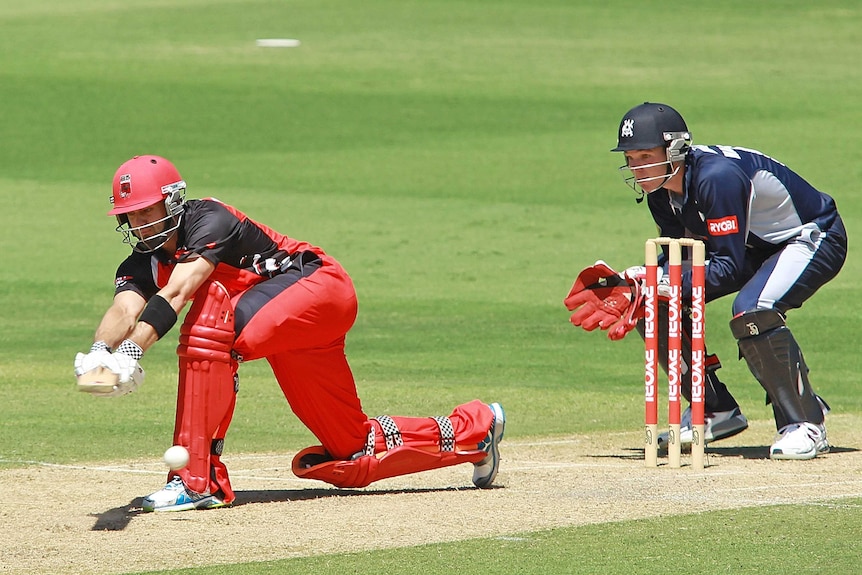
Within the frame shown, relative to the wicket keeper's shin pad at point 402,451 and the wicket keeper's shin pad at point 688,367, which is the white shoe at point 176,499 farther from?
the wicket keeper's shin pad at point 688,367

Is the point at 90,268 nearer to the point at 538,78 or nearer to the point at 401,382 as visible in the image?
the point at 401,382

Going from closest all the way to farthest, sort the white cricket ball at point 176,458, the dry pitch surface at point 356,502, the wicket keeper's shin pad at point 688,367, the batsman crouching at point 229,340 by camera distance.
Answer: the dry pitch surface at point 356,502, the white cricket ball at point 176,458, the batsman crouching at point 229,340, the wicket keeper's shin pad at point 688,367

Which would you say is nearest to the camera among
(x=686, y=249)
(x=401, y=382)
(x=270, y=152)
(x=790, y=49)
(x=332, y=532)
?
(x=332, y=532)

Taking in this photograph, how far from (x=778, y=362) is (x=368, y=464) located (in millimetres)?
2242

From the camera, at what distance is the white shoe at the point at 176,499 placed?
22.1ft

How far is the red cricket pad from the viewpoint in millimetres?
7230

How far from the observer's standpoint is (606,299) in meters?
8.05

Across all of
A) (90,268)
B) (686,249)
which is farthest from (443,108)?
(686,249)

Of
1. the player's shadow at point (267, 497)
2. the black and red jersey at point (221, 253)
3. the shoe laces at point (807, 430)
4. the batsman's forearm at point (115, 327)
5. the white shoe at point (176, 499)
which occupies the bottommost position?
the player's shadow at point (267, 497)

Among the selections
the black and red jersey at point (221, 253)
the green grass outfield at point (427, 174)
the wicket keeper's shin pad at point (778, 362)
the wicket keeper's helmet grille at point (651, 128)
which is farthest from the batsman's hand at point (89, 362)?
the wicket keeper's shin pad at point (778, 362)

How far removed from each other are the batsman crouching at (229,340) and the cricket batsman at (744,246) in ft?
3.21

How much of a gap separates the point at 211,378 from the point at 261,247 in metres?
0.74

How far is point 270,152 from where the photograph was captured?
2473cm

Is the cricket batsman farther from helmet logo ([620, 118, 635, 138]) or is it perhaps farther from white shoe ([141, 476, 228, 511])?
white shoe ([141, 476, 228, 511])
